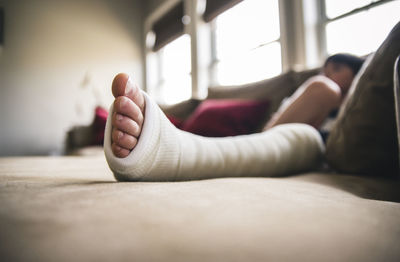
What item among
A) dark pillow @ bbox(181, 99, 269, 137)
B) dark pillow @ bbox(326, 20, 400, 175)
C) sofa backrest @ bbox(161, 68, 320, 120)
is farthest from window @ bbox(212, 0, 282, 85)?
Answer: dark pillow @ bbox(326, 20, 400, 175)

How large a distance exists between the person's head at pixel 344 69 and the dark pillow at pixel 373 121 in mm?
614

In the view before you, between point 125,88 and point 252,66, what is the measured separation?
2.24 metres

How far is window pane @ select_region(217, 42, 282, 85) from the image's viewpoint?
230 cm

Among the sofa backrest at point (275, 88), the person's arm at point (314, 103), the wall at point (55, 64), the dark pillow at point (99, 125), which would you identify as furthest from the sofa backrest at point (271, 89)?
the wall at point (55, 64)

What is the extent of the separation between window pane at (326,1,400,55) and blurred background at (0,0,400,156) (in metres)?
0.02

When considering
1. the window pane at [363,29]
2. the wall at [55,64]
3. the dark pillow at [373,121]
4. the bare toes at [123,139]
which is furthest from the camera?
the wall at [55,64]

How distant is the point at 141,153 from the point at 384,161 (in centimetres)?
56

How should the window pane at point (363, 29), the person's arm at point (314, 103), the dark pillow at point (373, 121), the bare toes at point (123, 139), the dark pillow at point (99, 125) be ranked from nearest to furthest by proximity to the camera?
the bare toes at point (123, 139)
the dark pillow at point (373, 121)
the person's arm at point (314, 103)
the window pane at point (363, 29)
the dark pillow at point (99, 125)

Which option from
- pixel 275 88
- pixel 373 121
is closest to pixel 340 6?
pixel 275 88

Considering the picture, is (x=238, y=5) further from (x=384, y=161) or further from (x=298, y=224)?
(x=298, y=224)

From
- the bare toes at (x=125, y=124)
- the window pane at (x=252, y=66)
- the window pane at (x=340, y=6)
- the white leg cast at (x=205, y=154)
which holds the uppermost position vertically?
the window pane at (x=340, y=6)

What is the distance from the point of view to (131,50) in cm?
397

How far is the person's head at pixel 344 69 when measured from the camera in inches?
48.3

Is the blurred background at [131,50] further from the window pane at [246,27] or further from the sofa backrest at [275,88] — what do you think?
the sofa backrest at [275,88]
